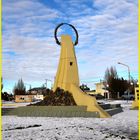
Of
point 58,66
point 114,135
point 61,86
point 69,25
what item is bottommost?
point 114,135

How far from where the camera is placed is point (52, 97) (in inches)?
914

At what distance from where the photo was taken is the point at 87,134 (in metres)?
11.2

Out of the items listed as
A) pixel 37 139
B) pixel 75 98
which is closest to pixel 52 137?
pixel 37 139

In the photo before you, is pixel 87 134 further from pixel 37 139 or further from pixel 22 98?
pixel 22 98

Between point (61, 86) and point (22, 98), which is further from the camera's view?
point (22, 98)

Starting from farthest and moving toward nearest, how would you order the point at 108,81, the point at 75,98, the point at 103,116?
the point at 108,81
the point at 75,98
the point at 103,116

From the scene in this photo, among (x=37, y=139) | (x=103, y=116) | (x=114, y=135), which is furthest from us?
(x=103, y=116)

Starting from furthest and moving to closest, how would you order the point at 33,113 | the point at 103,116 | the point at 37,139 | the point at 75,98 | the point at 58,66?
the point at 58,66, the point at 75,98, the point at 33,113, the point at 103,116, the point at 37,139

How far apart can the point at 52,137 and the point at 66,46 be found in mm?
13909

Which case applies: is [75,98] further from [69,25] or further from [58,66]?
[69,25]

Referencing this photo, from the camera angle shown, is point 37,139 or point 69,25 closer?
point 37,139

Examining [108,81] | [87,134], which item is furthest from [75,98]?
[108,81]

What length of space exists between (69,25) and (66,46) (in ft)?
5.49

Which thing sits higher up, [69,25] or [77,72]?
[69,25]
